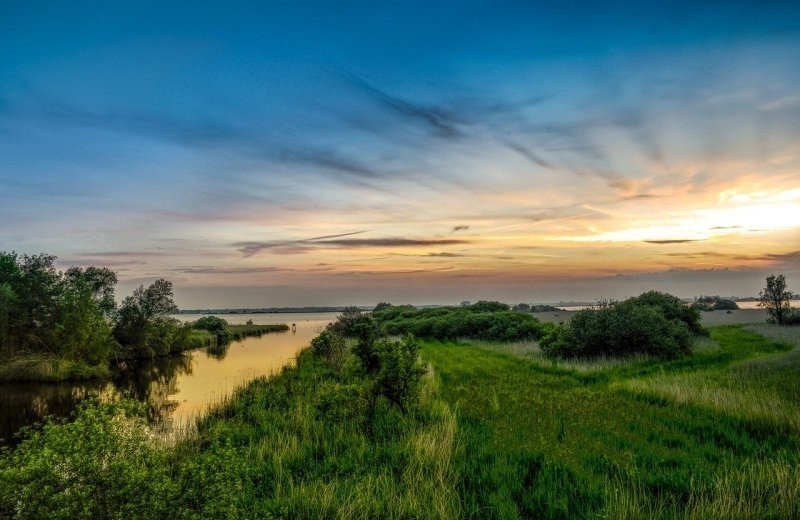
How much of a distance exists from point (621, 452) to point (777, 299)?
1728 inches

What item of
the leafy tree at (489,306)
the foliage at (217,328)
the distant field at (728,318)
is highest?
the leafy tree at (489,306)

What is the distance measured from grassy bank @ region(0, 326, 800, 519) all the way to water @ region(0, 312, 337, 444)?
213 inches

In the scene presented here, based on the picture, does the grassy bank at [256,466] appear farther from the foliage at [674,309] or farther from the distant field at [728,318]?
the distant field at [728,318]

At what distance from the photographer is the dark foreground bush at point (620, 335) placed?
2336 cm

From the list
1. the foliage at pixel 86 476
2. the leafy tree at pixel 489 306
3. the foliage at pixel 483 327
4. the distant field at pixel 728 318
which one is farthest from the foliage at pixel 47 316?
the leafy tree at pixel 489 306

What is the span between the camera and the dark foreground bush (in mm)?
23359

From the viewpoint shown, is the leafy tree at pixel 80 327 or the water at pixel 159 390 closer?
the water at pixel 159 390

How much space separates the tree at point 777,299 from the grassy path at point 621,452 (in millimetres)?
30793

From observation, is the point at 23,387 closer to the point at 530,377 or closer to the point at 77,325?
the point at 77,325

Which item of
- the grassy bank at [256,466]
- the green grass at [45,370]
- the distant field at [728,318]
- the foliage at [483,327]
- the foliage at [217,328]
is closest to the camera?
the grassy bank at [256,466]

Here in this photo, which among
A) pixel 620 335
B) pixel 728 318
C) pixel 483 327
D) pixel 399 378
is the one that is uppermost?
pixel 399 378

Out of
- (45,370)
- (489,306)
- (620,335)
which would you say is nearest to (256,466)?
(620,335)

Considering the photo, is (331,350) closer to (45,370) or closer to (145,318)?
(45,370)

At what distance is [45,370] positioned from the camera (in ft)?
98.5
